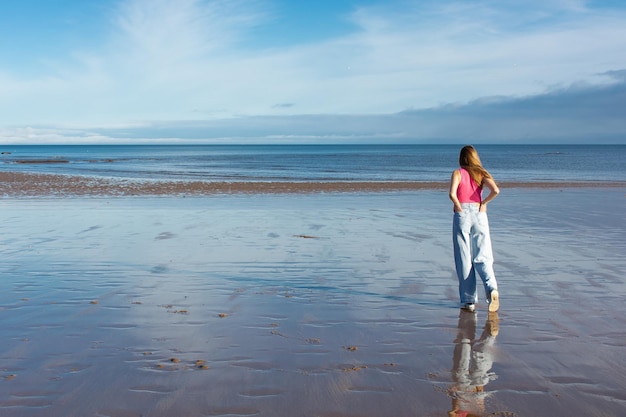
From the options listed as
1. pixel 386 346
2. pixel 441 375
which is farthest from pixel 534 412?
pixel 386 346

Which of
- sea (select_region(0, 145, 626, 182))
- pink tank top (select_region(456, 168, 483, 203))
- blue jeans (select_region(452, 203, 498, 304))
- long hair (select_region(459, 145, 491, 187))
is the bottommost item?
sea (select_region(0, 145, 626, 182))

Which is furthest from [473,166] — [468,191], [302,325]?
[302,325]

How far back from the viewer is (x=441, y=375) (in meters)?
4.96

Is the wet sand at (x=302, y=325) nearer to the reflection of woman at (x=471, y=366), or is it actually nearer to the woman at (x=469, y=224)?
the reflection of woman at (x=471, y=366)

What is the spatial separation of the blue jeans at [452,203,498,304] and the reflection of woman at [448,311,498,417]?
0.42 meters

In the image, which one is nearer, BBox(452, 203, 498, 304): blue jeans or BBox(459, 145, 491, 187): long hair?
BBox(452, 203, 498, 304): blue jeans

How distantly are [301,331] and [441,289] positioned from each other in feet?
8.79

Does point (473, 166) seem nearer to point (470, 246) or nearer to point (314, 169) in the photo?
point (470, 246)

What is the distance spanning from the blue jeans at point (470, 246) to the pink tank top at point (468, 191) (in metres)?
0.06

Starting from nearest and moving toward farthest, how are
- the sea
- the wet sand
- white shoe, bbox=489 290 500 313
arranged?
the wet sand, white shoe, bbox=489 290 500 313, the sea

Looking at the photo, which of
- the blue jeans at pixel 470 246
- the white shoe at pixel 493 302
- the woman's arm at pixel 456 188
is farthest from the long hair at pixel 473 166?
the white shoe at pixel 493 302

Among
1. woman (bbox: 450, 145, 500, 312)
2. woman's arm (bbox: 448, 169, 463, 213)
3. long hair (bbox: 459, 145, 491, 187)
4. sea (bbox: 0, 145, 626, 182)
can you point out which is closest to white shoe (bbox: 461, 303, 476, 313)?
woman (bbox: 450, 145, 500, 312)

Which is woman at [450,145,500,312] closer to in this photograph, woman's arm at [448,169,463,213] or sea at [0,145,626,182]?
woman's arm at [448,169,463,213]

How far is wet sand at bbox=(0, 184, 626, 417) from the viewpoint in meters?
4.51
